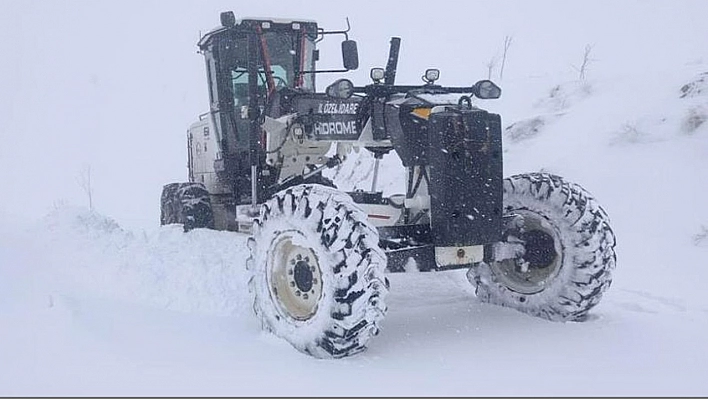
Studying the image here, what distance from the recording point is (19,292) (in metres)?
5.86

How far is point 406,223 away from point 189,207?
11.9 ft

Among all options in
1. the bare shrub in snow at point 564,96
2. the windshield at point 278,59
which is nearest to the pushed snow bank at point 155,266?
the windshield at point 278,59

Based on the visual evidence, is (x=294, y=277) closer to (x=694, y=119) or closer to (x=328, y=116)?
(x=328, y=116)

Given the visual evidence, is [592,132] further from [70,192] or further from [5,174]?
[5,174]

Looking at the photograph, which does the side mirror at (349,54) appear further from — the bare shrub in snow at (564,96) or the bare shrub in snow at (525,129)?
the bare shrub in snow at (564,96)

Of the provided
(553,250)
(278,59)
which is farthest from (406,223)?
(278,59)

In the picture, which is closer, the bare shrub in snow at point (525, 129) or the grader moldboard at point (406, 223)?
the grader moldboard at point (406, 223)

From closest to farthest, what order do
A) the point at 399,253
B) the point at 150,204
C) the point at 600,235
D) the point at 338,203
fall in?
the point at 338,203 → the point at 399,253 → the point at 600,235 → the point at 150,204

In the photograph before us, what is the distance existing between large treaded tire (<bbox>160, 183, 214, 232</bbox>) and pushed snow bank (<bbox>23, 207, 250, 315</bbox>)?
19cm

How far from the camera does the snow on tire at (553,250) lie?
17.7 feet

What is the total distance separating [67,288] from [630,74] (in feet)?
42.5

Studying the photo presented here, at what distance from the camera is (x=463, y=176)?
4.90 m

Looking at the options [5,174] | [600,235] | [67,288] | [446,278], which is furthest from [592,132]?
[5,174]

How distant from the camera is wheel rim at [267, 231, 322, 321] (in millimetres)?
4820
